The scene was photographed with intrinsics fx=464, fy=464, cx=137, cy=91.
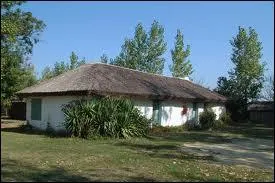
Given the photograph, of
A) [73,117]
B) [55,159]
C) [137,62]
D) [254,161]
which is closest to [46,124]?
[73,117]

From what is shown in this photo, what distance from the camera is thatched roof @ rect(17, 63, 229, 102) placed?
25.2 meters

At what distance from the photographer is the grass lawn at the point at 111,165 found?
11.9 m

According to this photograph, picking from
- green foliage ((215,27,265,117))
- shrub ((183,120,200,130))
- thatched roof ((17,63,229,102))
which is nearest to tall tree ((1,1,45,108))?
thatched roof ((17,63,229,102))

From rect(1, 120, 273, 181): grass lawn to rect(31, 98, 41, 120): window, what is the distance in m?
9.33

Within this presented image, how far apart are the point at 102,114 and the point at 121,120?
995 mm

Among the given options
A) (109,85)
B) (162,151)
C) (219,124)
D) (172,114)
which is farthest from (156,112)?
(162,151)

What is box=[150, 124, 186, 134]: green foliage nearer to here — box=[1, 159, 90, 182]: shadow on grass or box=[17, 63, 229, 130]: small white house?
box=[17, 63, 229, 130]: small white house

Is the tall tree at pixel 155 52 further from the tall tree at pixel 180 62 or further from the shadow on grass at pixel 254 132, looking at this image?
the shadow on grass at pixel 254 132

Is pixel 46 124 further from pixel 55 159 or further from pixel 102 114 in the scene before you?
pixel 55 159

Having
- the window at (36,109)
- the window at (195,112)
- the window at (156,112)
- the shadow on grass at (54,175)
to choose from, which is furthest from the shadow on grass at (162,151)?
the window at (195,112)

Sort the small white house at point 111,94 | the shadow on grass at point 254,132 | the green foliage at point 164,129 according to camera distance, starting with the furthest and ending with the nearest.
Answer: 1. the green foliage at point 164,129
2. the shadow on grass at point 254,132
3. the small white house at point 111,94

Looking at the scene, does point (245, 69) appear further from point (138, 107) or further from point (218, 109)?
point (138, 107)

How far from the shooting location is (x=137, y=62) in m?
56.5

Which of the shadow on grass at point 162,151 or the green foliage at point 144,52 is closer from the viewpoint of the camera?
the shadow on grass at point 162,151
